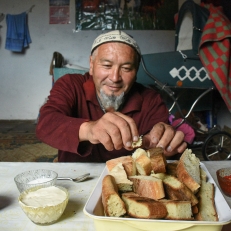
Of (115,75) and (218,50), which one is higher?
(218,50)

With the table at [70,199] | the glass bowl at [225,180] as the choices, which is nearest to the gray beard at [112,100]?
the table at [70,199]

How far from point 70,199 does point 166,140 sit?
37cm

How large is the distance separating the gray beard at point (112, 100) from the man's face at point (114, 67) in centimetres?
2

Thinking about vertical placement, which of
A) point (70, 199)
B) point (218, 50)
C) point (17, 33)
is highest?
point (17, 33)

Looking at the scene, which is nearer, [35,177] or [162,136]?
[35,177]

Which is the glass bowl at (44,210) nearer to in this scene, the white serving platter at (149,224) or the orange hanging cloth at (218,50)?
the white serving platter at (149,224)

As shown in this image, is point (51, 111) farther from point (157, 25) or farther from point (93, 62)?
point (157, 25)

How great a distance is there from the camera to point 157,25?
4.24m

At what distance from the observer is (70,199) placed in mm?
773

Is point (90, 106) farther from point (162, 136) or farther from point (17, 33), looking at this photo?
point (17, 33)

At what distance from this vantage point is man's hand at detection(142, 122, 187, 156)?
95 cm

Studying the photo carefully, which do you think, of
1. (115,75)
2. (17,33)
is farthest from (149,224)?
(17,33)

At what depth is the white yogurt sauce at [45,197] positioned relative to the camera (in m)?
0.64

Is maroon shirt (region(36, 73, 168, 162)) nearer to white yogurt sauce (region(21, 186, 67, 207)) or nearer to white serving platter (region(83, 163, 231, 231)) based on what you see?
white yogurt sauce (region(21, 186, 67, 207))
